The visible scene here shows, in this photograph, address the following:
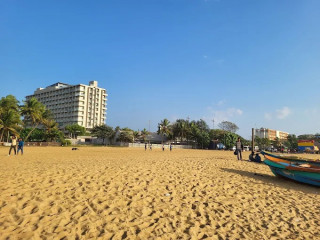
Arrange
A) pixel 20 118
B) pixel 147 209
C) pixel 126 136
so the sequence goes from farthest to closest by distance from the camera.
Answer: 1. pixel 126 136
2. pixel 20 118
3. pixel 147 209

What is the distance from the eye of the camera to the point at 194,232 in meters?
4.25

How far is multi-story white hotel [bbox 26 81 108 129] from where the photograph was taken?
108 m

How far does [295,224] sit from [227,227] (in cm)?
169

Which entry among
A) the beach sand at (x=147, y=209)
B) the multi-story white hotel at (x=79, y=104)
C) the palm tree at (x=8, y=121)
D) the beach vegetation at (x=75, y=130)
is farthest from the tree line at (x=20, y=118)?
the multi-story white hotel at (x=79, y=104)

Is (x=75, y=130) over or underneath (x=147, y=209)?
over

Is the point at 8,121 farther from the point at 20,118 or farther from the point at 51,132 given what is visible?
the point at 51,132

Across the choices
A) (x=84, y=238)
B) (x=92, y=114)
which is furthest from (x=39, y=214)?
(x=92, y=114)

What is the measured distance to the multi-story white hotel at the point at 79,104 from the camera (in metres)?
108

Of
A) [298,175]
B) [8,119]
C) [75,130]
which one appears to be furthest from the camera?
[75,130]

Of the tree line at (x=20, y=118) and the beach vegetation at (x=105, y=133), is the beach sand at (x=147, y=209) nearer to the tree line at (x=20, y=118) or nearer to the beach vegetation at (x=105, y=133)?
the tree line at (x=20, y=118)

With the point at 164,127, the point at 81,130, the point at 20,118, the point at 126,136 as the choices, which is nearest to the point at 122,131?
the point at 126,136

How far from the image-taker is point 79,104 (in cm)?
10631

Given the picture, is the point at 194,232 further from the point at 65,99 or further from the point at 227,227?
the point at 65,99

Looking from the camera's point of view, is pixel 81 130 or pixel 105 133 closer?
pixel 105 133
